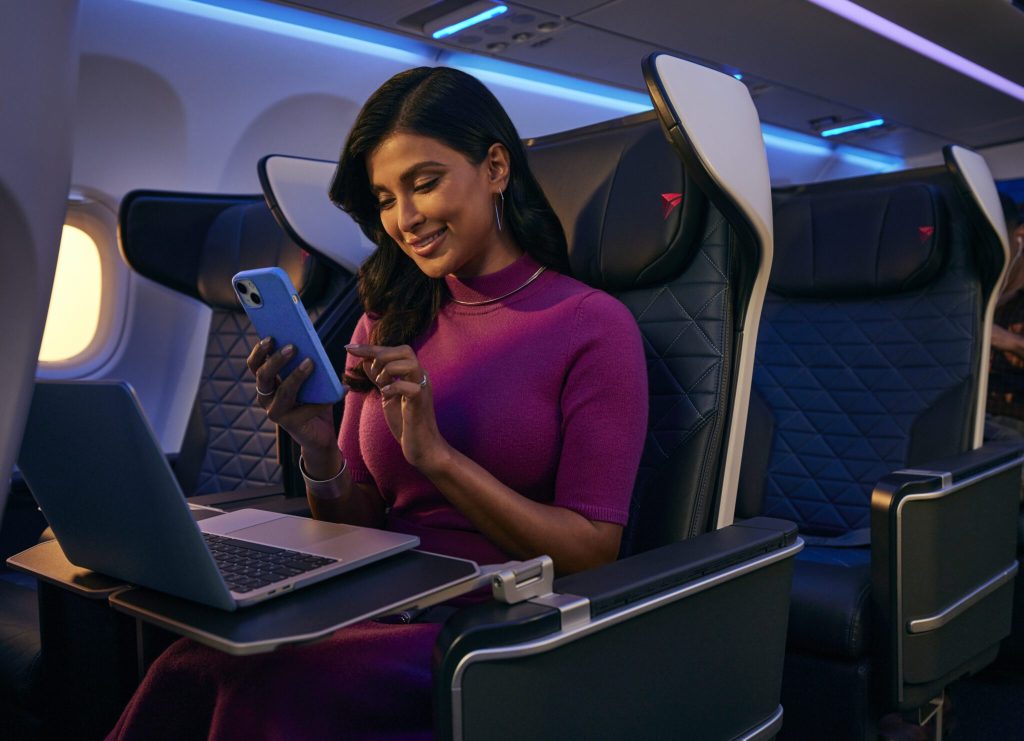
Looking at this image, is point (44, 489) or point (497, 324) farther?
point (497, 324)

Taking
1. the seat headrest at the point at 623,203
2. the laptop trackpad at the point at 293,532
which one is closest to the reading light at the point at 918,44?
the seat headrest at the point at 623,203

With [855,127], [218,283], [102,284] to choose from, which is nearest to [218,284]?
[218,283]

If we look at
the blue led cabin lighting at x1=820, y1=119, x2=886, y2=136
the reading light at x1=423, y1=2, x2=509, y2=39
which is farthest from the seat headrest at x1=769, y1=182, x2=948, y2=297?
the blue led cabin lighting at x1=820, y1=119, x2=886, y2=136

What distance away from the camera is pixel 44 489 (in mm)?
866

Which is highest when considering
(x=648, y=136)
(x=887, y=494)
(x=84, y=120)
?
(x=84, y=120)

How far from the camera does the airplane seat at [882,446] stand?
5.48 feet

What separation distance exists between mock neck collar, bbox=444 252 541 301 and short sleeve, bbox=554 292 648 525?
14 cm

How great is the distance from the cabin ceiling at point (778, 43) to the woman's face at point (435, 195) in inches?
105

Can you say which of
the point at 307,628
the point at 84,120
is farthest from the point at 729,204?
the point at 84,120

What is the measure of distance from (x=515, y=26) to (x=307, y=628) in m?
3.86

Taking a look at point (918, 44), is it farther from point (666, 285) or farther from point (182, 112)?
point (666, 285)

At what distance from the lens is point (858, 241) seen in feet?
7.61

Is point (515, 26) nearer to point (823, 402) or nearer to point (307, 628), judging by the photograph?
point (823, 402)

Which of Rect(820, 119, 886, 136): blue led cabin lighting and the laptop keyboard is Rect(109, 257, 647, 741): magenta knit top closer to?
the laptop keyboard
